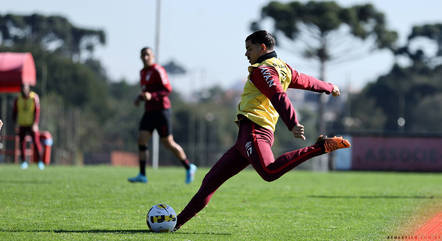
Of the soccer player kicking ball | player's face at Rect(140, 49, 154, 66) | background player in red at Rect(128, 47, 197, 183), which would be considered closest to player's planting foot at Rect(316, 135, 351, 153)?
the soccer player kicking ball

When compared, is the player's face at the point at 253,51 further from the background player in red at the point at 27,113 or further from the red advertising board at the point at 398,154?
the red advertising board at the point at 398,154

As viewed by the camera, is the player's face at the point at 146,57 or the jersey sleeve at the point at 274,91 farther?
the player's face at the point at 146,57

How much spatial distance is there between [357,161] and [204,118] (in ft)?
180

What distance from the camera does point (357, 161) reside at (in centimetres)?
2742

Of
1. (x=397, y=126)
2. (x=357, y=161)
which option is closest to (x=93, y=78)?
(x=397, y=126)

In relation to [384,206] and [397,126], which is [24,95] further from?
[397,126]

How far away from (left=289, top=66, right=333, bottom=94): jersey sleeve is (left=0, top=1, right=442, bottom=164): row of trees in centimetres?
3653

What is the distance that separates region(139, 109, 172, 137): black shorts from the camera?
Answer: 11.5 meters

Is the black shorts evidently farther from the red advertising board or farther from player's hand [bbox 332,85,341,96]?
the red advertising board

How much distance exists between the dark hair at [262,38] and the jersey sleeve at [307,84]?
0.29m

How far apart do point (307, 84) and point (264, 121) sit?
0.52 metres

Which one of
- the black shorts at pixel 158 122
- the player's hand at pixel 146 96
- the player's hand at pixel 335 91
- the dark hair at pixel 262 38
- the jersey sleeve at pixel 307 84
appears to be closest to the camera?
the dark hair at pixel 262 38

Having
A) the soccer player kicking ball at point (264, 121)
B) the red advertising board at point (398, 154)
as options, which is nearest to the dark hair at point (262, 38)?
the soccer player kicking ball at point (264, 121)

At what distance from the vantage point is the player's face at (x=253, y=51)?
619 cm
